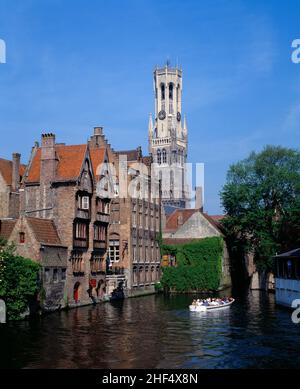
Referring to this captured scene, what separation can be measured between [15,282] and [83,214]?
15333mm

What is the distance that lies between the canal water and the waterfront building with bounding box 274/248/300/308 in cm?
177

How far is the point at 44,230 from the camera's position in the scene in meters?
53.2

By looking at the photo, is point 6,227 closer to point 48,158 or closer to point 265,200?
point 48,158

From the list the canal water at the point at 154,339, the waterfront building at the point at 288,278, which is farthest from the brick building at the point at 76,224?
the waterfront building at the point at 288,278

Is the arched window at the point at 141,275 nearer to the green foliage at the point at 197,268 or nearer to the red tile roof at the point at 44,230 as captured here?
the green foliage at the point at 197,268

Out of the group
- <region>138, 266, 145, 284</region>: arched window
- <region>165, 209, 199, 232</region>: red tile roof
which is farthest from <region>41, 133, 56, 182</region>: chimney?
<region>165, 209, 199, 232</region>: red tile roof

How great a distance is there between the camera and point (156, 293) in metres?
78.4

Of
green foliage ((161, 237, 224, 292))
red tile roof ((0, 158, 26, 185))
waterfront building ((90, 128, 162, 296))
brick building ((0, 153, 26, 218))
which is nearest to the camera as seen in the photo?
brick building ((0, 153, 26, 218))

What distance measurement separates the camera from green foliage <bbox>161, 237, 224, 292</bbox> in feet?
251

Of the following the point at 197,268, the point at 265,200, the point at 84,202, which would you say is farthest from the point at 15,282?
the point at 265,200

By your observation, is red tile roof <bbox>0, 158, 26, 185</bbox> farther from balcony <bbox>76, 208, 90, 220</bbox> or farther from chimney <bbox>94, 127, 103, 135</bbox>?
chimney <bbox>94, 127, 103, 135</bbox>

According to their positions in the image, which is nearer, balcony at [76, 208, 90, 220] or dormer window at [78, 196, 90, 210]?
balcony at [76, 208, 90, 220]

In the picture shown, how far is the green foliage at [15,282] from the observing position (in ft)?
140
